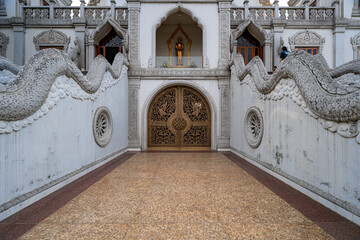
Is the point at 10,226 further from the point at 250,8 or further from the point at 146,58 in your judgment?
the point at 250,8

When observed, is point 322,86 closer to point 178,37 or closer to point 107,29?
point 178,37

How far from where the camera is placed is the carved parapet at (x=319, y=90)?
228 centimetres

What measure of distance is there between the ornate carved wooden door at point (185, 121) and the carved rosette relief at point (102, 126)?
7.39ft

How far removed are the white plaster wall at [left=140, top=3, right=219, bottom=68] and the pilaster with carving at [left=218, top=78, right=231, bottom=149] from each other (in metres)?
0.87

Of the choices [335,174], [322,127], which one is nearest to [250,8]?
[322,127]

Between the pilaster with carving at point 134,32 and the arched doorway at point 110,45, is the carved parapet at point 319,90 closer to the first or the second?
the pilaster with carving at point 134,32

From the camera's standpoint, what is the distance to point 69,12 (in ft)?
31.7

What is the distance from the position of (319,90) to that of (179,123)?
5184mm

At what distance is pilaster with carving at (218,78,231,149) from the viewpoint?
724cm

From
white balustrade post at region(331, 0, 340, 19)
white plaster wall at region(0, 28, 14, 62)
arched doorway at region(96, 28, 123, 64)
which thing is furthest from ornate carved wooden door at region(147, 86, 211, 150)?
white balustrade post at region(331, 0, 340, 19)

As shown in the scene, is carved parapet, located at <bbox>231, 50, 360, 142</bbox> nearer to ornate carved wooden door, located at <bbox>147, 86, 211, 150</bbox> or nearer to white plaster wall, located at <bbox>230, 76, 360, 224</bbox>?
white plaster wall, located at <bbox>230, 76, 360, 224</bbox>

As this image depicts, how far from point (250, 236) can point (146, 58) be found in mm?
6927

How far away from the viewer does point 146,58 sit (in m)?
7.47

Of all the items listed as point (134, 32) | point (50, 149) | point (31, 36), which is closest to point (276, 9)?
point (134, 32)
